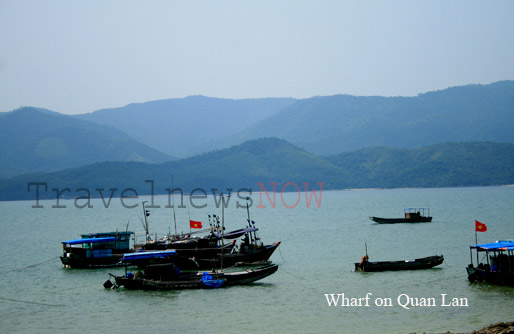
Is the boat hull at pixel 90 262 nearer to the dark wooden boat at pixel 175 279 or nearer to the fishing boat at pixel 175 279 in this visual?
the fishing boat at pixel 175 279

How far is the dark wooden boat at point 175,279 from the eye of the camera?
119ft

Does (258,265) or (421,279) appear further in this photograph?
(258,265)

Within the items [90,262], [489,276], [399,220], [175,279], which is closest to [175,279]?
[175,279]

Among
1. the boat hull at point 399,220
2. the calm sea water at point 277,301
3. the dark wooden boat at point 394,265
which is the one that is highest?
the boat hull at point 399,220

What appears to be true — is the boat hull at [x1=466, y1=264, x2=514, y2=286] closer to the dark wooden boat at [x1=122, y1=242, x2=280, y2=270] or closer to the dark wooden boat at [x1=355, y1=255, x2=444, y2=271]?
the dark wooden boat at [x1=355, y1=255, x2=444, y2=271]

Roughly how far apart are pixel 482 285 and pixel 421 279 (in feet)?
13.5

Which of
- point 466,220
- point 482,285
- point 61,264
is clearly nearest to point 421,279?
point 482,285

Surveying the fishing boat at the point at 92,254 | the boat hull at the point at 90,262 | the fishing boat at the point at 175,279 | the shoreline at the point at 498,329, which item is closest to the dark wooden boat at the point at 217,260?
the boat hull at the point at 90,262

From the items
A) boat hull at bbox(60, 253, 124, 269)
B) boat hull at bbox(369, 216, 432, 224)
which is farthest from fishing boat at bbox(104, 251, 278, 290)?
boat hull at bbox(369, 216, 432, 224)

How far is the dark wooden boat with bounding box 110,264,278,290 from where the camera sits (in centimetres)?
3631

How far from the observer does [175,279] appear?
122 ft

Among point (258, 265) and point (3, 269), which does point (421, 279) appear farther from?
point (3, 269)

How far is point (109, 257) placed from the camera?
1939 inches

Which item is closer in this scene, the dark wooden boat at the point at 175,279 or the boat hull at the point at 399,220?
the dark wooden boat at the point at 175,279
